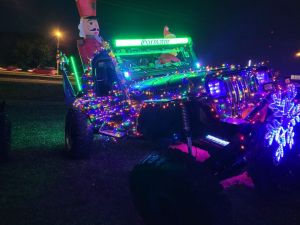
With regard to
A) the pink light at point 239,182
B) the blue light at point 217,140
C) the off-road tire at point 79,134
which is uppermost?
the blue light at point 217,140

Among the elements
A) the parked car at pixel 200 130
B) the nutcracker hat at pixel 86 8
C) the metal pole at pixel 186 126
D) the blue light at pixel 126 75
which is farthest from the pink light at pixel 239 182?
the nutcracker hat at pixel 86 8

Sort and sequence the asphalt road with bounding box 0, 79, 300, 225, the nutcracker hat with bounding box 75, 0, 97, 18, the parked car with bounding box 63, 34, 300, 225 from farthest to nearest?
the nutcracker hat with bounding box 75, 0, 97, 18 < the asphalt road with bounding box 0, 79, 300, 225 < the parked car with bounding box 63, 34, 300, 225

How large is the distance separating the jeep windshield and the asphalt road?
1.62 metres

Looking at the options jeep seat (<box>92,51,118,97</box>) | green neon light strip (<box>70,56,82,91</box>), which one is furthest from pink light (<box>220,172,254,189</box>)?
green neon light strip (<box>70,56,82,91</box>)

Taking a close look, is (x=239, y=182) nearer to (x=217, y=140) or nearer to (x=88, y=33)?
(x=217, y=140)

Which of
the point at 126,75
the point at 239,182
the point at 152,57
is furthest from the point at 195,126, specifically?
the point at 152,57

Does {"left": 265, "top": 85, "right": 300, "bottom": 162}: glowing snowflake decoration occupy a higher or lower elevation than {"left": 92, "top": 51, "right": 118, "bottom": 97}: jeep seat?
lower

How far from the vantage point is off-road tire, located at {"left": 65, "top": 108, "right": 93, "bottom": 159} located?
6.09m

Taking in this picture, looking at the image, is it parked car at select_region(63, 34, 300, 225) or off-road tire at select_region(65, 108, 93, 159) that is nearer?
parked car at select_region(63, 34, 300, 225)

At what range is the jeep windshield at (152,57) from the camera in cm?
551

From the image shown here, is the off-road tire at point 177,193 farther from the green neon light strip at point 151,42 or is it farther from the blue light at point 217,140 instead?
the green neon light strip at point 151,42

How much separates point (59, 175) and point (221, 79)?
2.97 meters

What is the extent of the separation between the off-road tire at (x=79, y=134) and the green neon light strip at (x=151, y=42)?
56.0 inches

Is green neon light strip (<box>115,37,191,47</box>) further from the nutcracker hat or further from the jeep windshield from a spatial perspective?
the nutcracker hat
